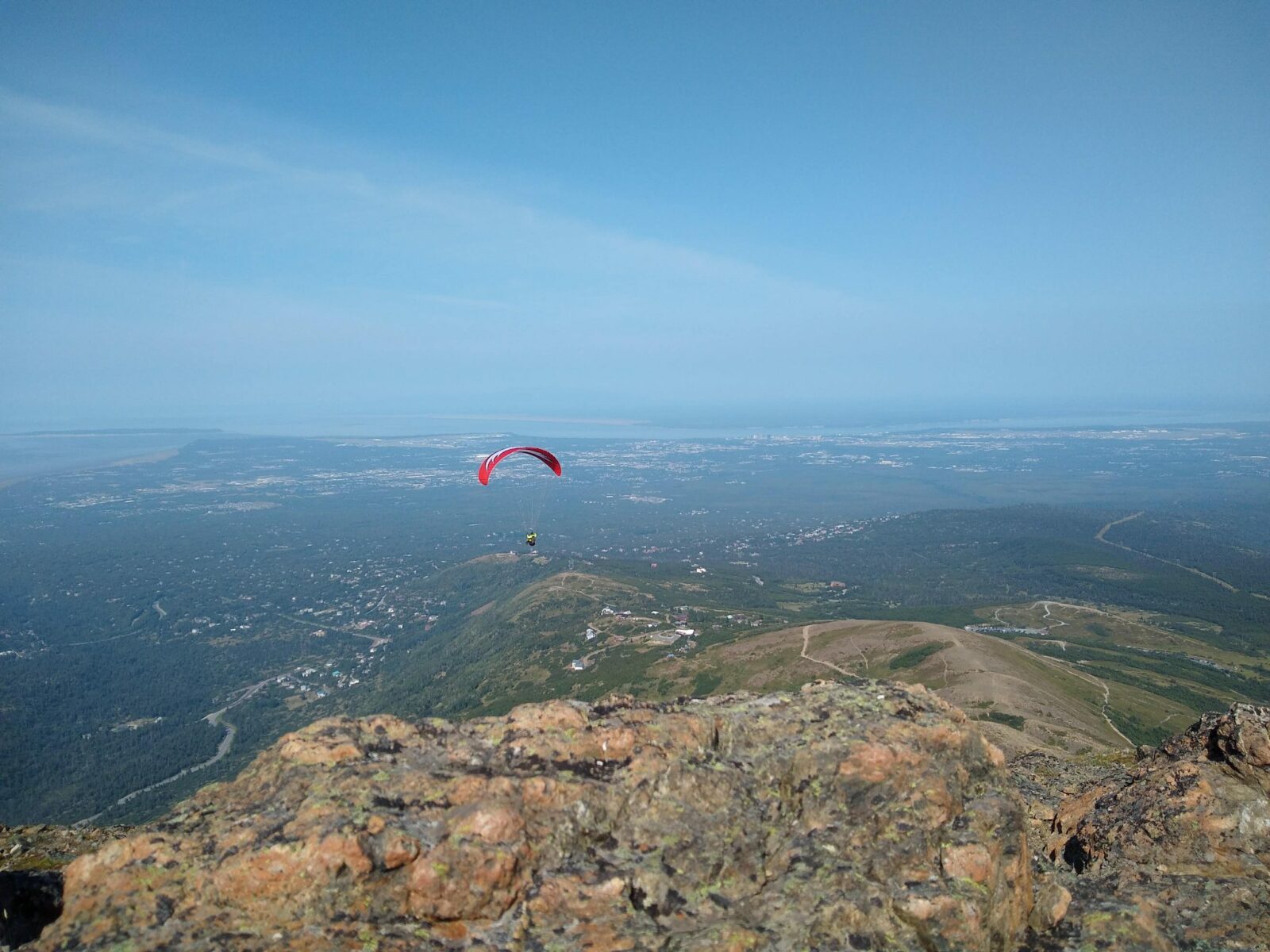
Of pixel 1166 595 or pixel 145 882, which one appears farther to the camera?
pixel 1166 595

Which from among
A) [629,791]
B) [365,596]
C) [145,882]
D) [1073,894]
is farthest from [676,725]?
[365,596]

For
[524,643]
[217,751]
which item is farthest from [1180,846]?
[524,643]

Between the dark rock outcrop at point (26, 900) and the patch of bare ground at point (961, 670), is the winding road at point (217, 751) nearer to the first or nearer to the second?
the patch of bare ground at point (961, 670)

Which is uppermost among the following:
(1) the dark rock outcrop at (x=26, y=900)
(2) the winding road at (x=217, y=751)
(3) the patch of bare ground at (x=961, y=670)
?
(1) the dark rock outcrop at (x=26, y=900)

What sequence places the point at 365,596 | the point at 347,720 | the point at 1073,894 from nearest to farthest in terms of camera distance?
1. the point at 1073,894
2. the point at 347,720
3. the point at 365,596

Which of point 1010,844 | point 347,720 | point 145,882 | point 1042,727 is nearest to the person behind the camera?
point 145,882

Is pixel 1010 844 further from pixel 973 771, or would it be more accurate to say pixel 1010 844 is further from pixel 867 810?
pixel 867 810

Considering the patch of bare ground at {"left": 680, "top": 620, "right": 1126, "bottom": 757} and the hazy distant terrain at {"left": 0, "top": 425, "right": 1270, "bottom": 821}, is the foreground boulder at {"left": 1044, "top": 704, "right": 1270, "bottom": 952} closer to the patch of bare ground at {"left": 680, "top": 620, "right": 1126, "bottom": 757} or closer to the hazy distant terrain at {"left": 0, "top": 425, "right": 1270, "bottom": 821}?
the patch of bare ground at {"left": 680, "top": 620, "right": 1126, "bottom": 757}

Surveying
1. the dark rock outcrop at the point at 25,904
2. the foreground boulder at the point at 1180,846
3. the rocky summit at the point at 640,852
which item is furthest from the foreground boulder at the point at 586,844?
the foreground boulder at the point at 1180,846
